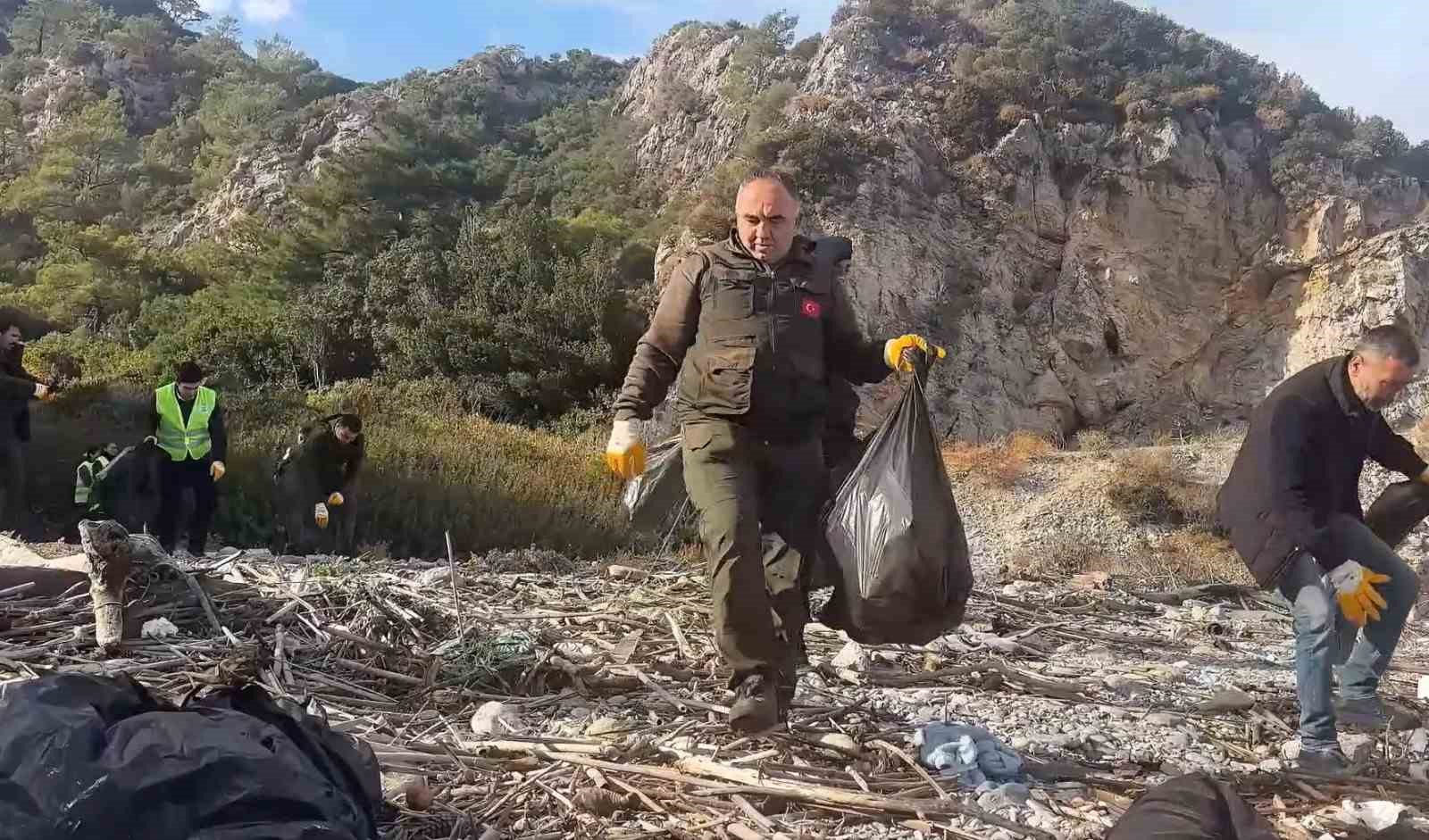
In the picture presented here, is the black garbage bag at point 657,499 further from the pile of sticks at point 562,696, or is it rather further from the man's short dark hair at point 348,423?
the pile of sticks at point 562,696

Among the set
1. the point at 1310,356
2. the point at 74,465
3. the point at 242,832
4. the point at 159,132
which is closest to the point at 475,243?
the point at 74,465

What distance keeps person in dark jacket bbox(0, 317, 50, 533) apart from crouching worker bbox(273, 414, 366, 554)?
180 cm

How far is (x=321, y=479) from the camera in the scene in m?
8.13

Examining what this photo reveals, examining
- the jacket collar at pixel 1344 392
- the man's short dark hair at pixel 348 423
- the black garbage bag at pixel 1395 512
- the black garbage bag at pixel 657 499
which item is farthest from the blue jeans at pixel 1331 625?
the man's short dark hair at pixel 348 423

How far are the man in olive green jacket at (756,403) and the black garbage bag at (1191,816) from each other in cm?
130

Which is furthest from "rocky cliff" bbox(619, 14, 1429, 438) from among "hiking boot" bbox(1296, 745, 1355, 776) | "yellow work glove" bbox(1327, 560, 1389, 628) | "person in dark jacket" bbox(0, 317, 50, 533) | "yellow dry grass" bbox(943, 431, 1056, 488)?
"hiking boot" bbox(1296, 745, 1355, 776)

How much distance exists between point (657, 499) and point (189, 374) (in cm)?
400

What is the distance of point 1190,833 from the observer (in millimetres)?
1896

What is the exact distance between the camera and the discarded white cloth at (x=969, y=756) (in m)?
2.90

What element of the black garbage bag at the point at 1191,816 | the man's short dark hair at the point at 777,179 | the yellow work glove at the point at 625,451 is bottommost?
the black garbage bag at the point at 1191,816

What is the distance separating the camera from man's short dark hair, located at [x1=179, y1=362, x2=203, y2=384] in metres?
7.54

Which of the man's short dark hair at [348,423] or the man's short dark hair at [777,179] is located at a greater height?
the man's short dark hair at [777,179]

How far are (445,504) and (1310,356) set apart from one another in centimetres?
1877

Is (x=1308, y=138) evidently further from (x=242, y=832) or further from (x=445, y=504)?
(x=242, y=832)
